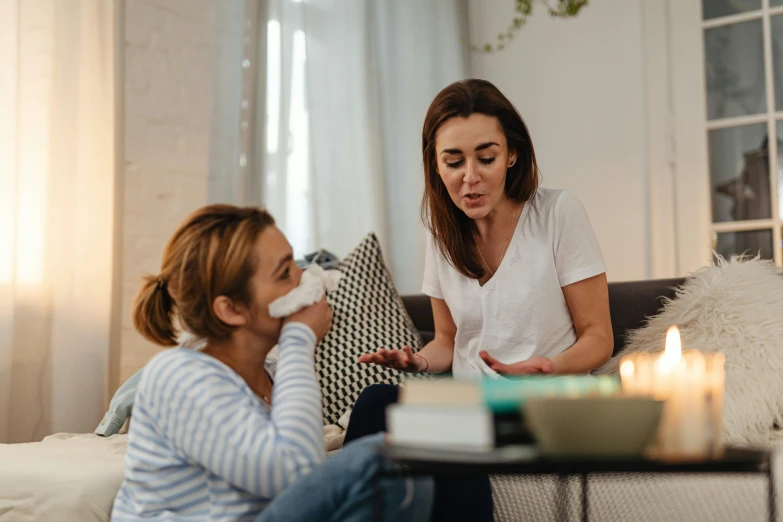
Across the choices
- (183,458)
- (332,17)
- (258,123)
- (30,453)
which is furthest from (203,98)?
(183,458)

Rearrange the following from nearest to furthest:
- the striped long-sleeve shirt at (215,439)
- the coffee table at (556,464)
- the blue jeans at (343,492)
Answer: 1. the coffee table at (556,464)
2. the blue jeans at (343,492)
3. the striped long-sleeve shirt at (215,439)

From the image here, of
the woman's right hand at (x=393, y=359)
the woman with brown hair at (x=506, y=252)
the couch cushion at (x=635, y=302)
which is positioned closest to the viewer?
the woman's right hand at (x=393, y=359)

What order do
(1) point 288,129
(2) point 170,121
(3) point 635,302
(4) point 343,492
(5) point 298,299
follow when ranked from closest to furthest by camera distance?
(4) point 343,492, (5) point 298,299, (3) point 635,302, (2) point 170,121, (1) point 288,129

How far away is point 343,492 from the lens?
2.71 ft

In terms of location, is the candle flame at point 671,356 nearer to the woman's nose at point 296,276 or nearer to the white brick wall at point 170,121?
the woman's nose at point 296,276

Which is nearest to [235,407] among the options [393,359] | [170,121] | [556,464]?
[393,359]

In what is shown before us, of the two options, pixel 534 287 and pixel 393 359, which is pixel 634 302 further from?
pixel 393 359

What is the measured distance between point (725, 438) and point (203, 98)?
1776 mm

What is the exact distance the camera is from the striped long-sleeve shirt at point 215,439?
917 mm

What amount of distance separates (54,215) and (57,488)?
905 mm

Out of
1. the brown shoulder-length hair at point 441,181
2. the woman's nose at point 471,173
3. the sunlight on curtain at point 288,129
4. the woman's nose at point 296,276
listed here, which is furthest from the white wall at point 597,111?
the woman's nose at point 296,276

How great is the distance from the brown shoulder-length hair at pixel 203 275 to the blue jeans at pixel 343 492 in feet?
1.06

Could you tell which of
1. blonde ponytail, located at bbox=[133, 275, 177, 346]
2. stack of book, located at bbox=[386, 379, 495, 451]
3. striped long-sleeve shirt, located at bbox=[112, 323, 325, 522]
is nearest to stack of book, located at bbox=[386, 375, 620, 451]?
stack of book, located at bbox=[386, 379, 495, 451]

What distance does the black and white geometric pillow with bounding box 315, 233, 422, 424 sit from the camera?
1.82 meters
